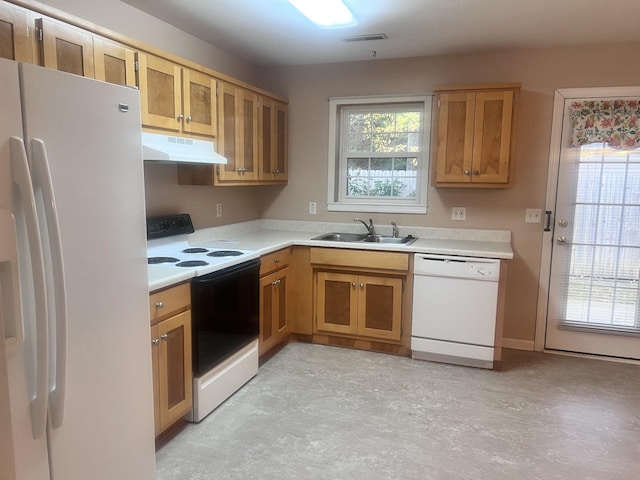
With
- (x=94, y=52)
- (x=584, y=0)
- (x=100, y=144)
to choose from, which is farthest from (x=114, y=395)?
(x=584, y=0)

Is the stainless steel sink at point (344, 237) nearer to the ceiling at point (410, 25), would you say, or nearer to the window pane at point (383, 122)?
the window pane at point (383, 122)

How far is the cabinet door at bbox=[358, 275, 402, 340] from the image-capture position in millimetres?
3514

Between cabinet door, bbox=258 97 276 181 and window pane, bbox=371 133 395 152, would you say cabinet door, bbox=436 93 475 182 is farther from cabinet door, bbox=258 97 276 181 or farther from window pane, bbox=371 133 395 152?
cabinet door, bbox=258 97 276 181

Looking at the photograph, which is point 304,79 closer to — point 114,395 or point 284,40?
point 284,40

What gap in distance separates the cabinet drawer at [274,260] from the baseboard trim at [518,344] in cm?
198

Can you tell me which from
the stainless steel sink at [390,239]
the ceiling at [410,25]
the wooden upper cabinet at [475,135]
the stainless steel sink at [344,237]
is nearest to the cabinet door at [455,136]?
the wooden upper cabinet at [475,135]

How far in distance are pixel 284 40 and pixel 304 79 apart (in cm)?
77

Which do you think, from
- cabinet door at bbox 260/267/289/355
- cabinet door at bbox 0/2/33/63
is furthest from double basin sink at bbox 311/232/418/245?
cabinet door at bbox 0/2/33/63

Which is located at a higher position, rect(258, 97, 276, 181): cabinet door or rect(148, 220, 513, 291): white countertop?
rect(258, 97, 276, 181): cabinet door

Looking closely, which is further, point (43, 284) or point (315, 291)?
point (315, 291)

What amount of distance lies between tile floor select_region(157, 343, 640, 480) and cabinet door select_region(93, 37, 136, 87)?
1.89 metres

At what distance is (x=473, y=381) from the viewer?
316 cm

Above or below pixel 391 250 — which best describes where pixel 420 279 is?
below

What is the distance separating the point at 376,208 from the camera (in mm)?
4094
